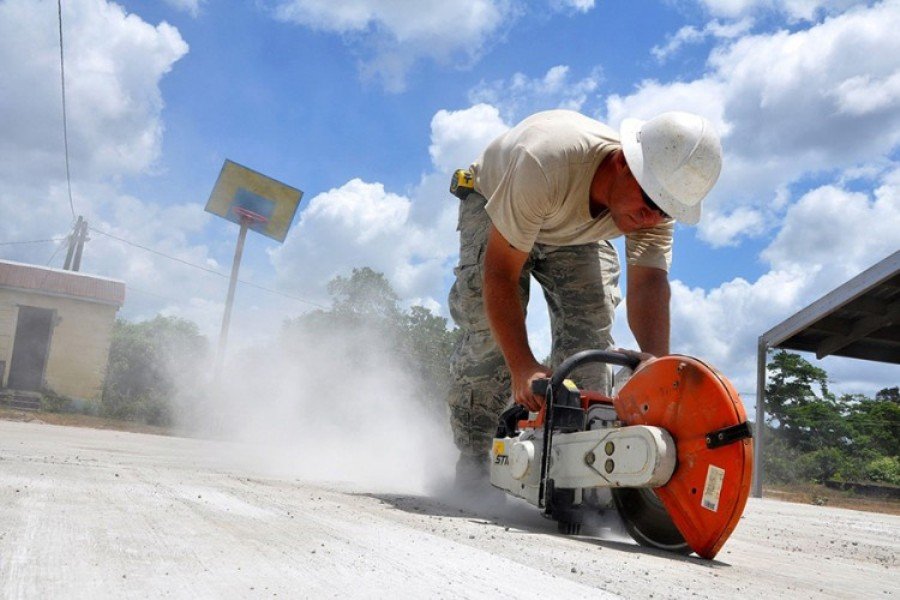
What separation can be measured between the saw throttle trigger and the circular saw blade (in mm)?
422

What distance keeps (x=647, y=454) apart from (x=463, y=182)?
2.05 meters

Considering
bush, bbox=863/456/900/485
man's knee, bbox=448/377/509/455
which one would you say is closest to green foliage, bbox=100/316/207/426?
bush, bbox=863/456/900/485

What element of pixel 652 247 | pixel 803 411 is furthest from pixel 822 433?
pixel 652 247

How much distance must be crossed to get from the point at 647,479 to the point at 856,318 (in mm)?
9909

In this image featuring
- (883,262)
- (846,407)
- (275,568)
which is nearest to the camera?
(275,568)

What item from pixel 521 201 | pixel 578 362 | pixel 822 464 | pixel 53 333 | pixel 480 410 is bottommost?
pixel 822 464

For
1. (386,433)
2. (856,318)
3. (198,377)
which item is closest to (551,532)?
(386,433)

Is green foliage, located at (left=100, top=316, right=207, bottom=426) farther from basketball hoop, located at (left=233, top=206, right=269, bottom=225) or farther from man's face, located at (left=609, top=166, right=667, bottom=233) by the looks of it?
man's face, located at (left=609, top=166, right=667, bottom=233)

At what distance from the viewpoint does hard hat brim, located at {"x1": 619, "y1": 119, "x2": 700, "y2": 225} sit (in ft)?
8.85

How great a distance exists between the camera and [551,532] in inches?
99.5

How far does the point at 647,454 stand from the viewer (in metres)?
2.11

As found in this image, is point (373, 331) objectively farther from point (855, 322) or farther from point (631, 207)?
point (631, 207)

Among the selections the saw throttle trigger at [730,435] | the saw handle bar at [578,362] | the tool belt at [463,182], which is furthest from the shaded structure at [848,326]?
the saw throttle trigger at [730,435]

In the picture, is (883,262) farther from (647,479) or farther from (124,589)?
(124,589)
